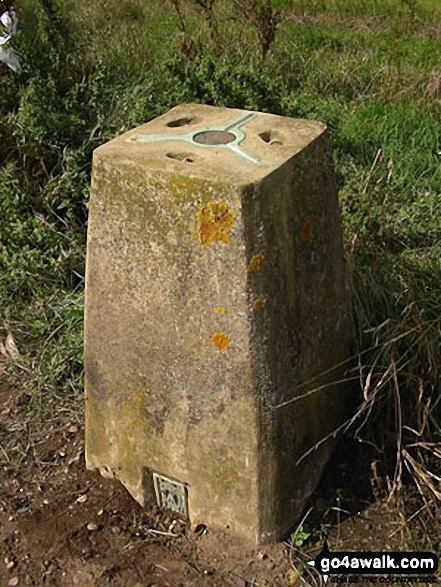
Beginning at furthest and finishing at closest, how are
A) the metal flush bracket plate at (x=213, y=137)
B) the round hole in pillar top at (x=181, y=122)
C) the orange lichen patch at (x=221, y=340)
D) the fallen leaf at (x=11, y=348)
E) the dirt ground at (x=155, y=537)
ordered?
the fallen leaf at (x=11, y=348) → the round hole in pillar top at (x=181, y=122) → the dirt ground at (x=155, y=537) → the metal flush bracket plate at (x=213, y=137) → the orange lichen patch at (x=221, y=340)

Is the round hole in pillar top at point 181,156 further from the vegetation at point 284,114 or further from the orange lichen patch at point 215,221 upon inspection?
the vegetation at point 284,114

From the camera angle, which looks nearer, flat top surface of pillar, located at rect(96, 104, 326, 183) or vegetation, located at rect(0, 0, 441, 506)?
flat top surface of pillar, located at rect(96, 104, 326, 183)

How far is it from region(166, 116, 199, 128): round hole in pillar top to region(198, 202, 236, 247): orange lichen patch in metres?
0.57

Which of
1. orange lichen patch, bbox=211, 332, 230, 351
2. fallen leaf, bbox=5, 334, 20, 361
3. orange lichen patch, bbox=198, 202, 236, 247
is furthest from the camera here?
fallen leaf, bbox=5, 334, 20, 361

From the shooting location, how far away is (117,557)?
2598 millimetres

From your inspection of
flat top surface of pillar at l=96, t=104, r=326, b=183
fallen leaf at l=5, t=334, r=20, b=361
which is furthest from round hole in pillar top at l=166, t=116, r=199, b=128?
fallen leaf at l=5, t=334, r=20, b=361

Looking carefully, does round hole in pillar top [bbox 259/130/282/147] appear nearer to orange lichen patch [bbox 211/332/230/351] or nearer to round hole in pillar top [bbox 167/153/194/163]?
round hole in pillar top [bbox 167/153/194/163]

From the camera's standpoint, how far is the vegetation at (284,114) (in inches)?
111

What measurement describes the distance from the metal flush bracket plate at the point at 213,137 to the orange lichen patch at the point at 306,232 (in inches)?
10.5

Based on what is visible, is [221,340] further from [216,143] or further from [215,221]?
[216,143]

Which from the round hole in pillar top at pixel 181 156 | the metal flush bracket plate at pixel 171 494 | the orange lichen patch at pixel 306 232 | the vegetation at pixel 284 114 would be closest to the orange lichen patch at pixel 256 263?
the orange lichen patch at pixel 306 232

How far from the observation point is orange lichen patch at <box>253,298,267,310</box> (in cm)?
224

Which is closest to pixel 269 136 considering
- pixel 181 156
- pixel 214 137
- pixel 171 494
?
pixel 214 137

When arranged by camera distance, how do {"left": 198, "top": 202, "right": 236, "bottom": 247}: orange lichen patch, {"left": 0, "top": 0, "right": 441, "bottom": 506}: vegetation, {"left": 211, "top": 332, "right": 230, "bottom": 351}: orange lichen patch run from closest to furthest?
{"left": 198, "top": 202, "right": 236, "bottom": 247}: orange lichen patch < {"left": 211, "top": 332, "right": 230, "bottom": 351}: orange lichen patch < {"left": 0, "top": 0, "right": 441, "bottom": 506}: vegetation
